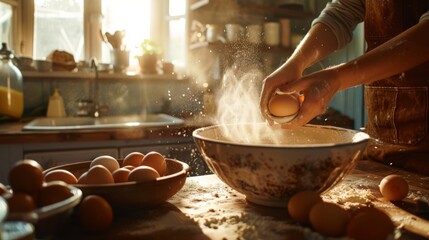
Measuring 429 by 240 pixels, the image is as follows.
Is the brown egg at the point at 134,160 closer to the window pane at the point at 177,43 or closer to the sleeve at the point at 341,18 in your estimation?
the sleeve at the point at 341,18

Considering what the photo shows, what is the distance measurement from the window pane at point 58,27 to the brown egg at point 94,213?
97.1 inches

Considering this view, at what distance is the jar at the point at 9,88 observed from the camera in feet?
7.38

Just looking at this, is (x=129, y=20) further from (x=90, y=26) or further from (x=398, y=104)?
(x=398, y=104)

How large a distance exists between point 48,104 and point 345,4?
1.90m

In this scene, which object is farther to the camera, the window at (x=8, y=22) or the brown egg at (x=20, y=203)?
the window at (x=8, y=22)

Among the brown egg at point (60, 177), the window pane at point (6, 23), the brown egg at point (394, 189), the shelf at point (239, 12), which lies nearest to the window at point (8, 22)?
the window pane at point (6, 23)

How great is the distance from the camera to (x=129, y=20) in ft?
10.2

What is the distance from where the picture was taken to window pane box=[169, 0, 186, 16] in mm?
3135

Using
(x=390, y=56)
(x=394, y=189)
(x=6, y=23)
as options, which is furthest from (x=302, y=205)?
(x=6, y=23)

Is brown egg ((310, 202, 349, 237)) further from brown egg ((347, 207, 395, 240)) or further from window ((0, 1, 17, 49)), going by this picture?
window ((0, 1, 17, 49))

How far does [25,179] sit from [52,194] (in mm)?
44

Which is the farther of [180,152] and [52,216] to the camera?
[180,152]

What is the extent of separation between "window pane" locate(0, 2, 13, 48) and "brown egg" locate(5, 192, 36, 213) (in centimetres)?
233

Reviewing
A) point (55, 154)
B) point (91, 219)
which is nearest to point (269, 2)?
point (55, 154)
